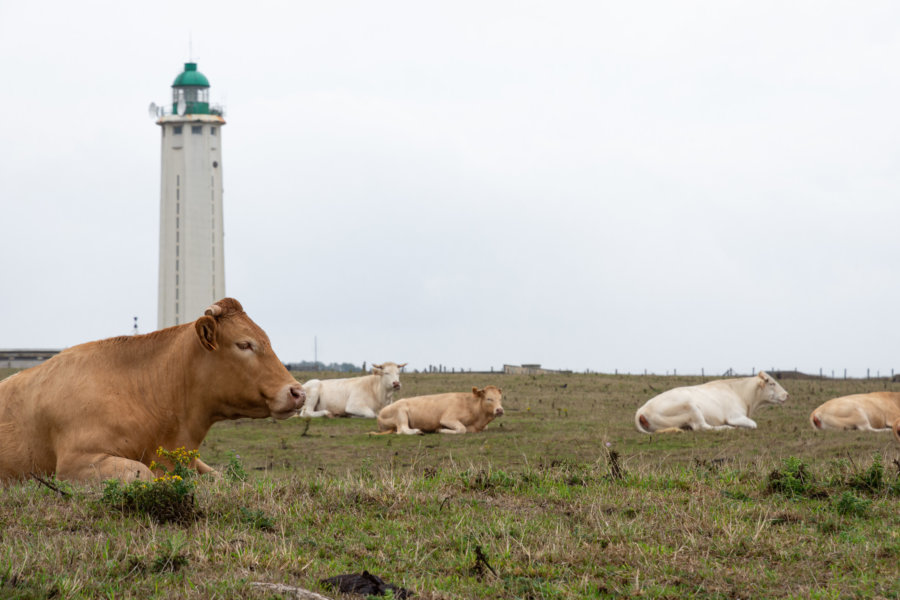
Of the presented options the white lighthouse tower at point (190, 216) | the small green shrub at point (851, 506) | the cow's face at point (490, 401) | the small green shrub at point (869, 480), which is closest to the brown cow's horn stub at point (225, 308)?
the small green shrub at point (851, 506)

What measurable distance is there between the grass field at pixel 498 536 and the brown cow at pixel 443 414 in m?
11.4

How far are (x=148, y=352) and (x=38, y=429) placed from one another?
1.12 m

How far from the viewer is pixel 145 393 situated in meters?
8.67

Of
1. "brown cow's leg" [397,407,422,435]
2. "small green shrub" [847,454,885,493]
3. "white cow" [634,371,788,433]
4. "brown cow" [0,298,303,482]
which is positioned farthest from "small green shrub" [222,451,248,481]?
"white cow" [634,371,788,433]

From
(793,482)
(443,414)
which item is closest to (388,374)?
(443,414)

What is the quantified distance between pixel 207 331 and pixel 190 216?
50782 mm

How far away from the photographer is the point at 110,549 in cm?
550

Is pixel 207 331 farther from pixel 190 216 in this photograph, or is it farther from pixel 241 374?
pixel 190 216

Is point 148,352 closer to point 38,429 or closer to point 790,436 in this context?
point 38,429

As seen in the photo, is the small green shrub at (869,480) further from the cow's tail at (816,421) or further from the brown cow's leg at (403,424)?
the brown cow's leg at (403,424)

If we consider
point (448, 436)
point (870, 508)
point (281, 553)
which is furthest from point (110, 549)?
point (448, 436)

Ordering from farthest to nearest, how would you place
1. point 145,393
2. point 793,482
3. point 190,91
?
point 190,91
point 145,393
point 793,482

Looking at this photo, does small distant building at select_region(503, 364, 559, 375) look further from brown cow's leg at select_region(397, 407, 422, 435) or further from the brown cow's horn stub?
the brown cow's horn stub

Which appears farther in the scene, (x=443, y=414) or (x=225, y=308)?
(x=443, y=414)
